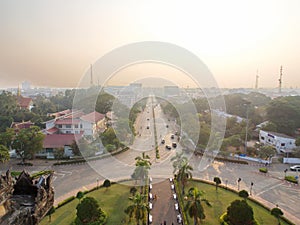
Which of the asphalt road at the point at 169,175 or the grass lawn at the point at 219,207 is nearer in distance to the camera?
the grass lawn at the point at 219,207

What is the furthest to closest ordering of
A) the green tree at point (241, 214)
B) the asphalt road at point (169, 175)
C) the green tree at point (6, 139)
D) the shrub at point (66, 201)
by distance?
the green tree at point (6, 139), the asphalt road at point (169, 175), the shrub at point (66, 201), the green tree at point (241, 214)

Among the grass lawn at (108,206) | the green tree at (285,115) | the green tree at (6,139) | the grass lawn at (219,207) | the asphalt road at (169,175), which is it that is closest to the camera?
the grass lawn at (108,206)

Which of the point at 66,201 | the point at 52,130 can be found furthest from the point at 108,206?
the point at 52,130

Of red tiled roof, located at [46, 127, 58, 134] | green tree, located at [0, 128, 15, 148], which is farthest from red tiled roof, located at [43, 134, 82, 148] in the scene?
green tree, located at [0, 128, 15, 148]

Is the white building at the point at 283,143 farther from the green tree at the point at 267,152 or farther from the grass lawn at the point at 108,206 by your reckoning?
the grass lawn at the point at 108,206

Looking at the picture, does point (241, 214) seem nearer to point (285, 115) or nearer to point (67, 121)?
point (67, 121)

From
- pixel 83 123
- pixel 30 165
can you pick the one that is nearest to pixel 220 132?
pixel 83 123

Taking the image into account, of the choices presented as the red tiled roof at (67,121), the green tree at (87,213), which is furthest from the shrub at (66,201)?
the red tiled roof at (67,121)
